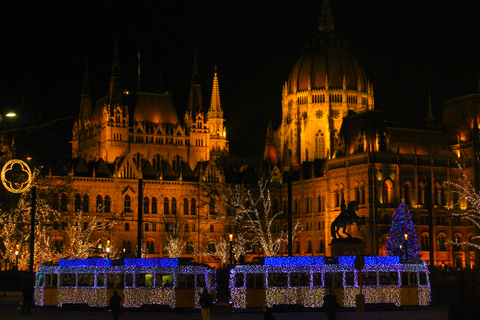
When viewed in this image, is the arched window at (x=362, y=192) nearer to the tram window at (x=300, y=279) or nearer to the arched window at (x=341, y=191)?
the arched window at (x=341, y=191)

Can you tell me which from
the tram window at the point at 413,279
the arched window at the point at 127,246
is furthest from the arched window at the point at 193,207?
the tram window at the point at 413,279

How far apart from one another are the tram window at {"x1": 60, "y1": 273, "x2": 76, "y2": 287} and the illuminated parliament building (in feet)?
158

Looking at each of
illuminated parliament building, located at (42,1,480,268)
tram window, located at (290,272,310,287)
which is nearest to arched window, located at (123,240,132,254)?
illuminated parliament building, located at (42,1,480,268)

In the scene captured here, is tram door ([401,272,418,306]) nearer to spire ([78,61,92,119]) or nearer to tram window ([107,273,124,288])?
tram window ([107,273,124,288])

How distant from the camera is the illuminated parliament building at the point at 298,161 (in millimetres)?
115875

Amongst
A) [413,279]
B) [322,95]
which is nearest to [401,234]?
[413,279]

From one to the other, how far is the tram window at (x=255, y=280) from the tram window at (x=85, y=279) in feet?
30.8

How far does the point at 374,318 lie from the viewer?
45.0 metres

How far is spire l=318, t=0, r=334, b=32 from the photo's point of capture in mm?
165000

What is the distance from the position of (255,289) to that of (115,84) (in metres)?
97.0

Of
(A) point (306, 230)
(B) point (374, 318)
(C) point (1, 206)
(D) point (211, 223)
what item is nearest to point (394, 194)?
(A) point (306, 230)

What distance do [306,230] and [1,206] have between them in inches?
2676

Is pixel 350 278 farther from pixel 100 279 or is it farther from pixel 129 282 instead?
pixel 100 279

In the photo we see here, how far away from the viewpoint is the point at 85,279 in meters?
54.8
